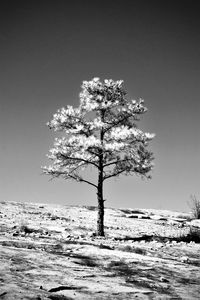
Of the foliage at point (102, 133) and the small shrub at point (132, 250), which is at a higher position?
the foliage at point (102, 133)

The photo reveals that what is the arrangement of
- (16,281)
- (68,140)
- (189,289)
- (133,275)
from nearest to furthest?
(16,281)
(189,289)
(133,275)
(68,140)

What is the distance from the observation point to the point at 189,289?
692 centimetres

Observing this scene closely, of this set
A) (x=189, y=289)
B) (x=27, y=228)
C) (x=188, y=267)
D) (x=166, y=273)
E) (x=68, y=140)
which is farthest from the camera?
(x=68, y=140)

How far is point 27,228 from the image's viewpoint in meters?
17.9

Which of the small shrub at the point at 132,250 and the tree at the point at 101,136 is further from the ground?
the tree at the point at 101,136

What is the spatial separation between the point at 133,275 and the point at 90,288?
6.14ft

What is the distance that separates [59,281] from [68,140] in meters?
13.2

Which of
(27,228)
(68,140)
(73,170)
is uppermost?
(68,140)

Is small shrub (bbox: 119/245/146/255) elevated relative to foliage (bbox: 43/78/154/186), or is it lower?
lower

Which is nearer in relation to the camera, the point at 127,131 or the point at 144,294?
the point at 144,294

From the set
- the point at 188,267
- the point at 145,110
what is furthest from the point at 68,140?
the point at 188,267

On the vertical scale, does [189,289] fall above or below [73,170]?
below

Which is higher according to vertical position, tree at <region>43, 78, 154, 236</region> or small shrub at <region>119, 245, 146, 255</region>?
tree at <region>43, 78, 154, 236</region>

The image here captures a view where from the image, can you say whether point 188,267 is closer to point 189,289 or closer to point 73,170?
point 189,289
